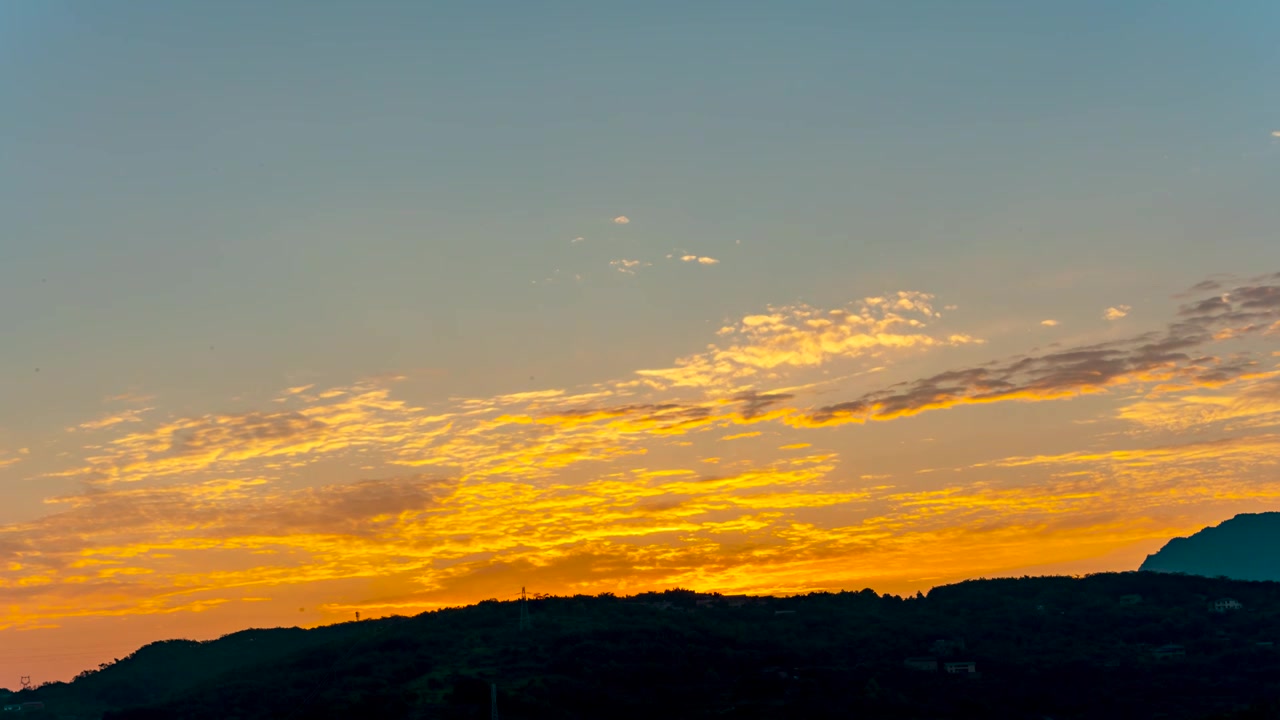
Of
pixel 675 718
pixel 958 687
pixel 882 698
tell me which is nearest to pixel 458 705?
pixel 675 718

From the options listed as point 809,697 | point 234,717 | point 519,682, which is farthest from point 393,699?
point 809,697

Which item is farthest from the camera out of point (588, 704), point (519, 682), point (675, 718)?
point (519, 682)

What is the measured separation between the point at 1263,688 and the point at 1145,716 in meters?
34.1

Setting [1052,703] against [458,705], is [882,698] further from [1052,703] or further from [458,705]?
[458,705]

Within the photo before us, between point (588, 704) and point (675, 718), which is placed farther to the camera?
point (588, 704)

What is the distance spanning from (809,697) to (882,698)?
460 inches

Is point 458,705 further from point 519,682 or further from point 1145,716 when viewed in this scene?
point 1145,716

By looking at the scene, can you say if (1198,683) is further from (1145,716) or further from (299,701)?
(299,701)

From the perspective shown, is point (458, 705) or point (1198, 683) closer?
point (458, 705)

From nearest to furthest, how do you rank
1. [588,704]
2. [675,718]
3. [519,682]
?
[675,718] → [588,704] → [519,682]

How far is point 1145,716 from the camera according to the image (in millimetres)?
173000

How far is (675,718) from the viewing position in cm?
17112

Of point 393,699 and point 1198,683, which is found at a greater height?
point 393,699

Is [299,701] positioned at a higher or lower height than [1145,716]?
higher
